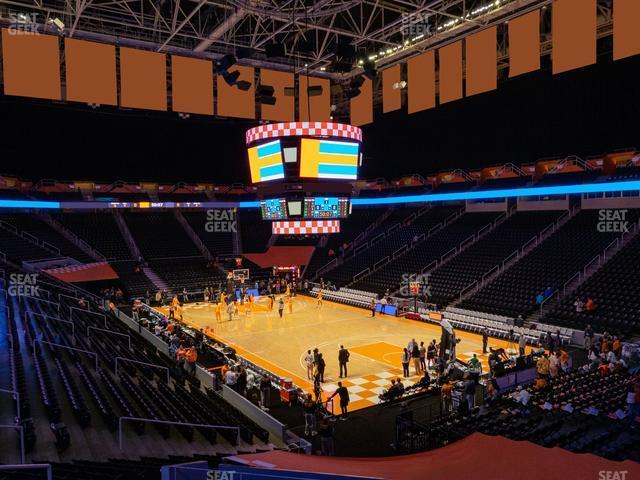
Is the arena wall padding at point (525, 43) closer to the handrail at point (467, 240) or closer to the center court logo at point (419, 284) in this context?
the center court logo at point (419, 284)

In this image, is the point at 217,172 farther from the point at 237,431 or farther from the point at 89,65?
the point at 237,431

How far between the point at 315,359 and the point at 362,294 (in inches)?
607

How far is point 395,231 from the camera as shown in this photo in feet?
121

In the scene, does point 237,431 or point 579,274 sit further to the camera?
point 579,274

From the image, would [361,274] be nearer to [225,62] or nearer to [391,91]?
[391,91]

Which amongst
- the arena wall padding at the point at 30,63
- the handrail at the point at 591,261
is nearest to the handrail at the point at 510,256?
the handrail at the point at 591,261

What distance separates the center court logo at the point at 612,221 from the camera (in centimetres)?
2433

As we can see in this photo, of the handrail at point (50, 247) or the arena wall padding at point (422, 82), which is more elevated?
the arena wall padding at point (422, 82)

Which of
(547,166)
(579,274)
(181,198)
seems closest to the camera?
(579,274)

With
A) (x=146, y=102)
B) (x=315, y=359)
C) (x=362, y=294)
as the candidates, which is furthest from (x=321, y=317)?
(x=146, y=102)

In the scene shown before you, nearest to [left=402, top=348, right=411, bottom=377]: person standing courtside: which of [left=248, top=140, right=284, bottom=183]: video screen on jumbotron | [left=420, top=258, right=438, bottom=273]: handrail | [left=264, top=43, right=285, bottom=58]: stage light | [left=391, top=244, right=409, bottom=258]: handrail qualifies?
[left=248, top=140, right=284, bottom=183]: video screen on jumbotron

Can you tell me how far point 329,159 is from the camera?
47.8ft

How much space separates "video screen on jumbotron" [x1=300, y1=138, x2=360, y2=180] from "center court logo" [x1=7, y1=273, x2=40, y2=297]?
11.9 m

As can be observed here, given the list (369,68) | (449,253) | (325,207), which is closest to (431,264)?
(449,253)
